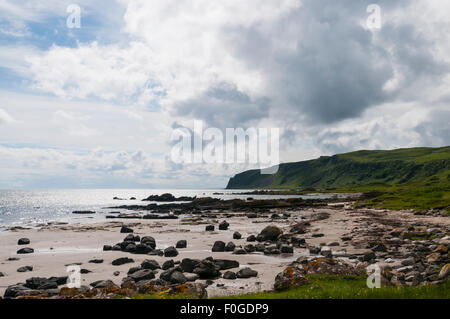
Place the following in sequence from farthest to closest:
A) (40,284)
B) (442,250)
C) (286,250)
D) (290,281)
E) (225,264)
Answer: (286,250)
(225,264)
(442,250)
(40,284)
(290,281)

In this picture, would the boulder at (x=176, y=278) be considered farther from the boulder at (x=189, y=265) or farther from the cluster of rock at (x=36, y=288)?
the cluster of rock at (x=36, y=288)

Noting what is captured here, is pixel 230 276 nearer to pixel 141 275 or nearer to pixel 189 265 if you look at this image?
pixel 189 265

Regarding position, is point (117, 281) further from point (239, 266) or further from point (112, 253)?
point (112, 253)

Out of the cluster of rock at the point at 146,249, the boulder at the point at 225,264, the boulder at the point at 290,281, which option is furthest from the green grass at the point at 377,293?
the cluster of rock at the point at 146,249

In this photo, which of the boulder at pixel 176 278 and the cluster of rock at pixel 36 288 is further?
the boulder at pixel 176 278

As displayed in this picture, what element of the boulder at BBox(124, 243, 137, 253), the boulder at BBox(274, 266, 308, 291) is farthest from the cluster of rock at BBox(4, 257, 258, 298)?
the boulder at BBox(124, 243, 137, 253)

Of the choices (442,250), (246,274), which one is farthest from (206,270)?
(442,250)

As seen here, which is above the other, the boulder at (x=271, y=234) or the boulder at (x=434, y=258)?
the boulder at (x=434, y=258)

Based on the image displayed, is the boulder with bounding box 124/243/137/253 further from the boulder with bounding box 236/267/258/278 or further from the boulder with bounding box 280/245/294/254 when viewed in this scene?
the boulder with bounding box 236/267/258/278

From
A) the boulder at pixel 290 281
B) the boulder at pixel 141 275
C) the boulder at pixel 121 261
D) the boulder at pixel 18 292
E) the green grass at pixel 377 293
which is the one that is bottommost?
the boulder at pixel 121 261
